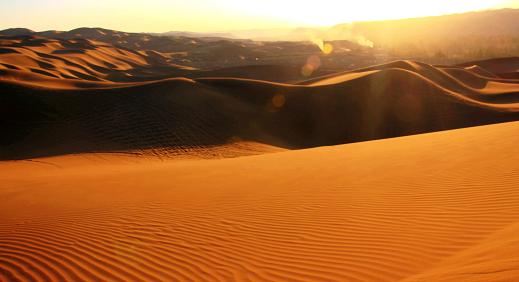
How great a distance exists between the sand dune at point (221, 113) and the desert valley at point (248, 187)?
0.11m

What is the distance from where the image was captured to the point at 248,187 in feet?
29.7

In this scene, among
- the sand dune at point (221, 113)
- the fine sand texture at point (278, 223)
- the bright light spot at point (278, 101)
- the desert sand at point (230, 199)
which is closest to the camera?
the fine sand texture at point (278, 223)

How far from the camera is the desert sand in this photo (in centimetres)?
502

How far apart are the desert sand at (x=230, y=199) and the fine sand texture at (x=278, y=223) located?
0.03 meters

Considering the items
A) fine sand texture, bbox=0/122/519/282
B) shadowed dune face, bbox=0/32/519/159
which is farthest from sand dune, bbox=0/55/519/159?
fine sand texture, bbox=0/122/519/282

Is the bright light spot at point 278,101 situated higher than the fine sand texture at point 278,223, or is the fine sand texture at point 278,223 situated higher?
the bright light spot at point 278,101

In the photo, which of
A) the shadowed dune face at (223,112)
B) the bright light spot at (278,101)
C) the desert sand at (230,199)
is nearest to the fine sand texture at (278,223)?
the desert sand at (230,199)

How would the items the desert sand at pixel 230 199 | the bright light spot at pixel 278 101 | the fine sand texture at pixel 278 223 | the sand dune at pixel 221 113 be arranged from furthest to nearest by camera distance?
the bright light spot at pixel 278 101
the sand dune at pixel 221 113
the desert sand at pixel 230 199
the fine sand texture at pixel 278 223

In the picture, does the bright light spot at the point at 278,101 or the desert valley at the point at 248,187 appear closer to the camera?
the desert valley at the point at 248,187

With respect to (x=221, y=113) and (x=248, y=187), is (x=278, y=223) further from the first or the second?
(x=221, y=113)

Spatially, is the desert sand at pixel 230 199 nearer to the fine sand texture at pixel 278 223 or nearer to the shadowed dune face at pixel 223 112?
the fine sand texture at pixel 278 223

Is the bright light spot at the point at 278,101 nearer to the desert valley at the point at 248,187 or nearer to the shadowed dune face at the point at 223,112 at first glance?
the shadowed dune face at the point at 223,112

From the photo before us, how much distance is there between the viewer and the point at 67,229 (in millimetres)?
6363

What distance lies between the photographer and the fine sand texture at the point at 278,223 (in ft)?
16.1
